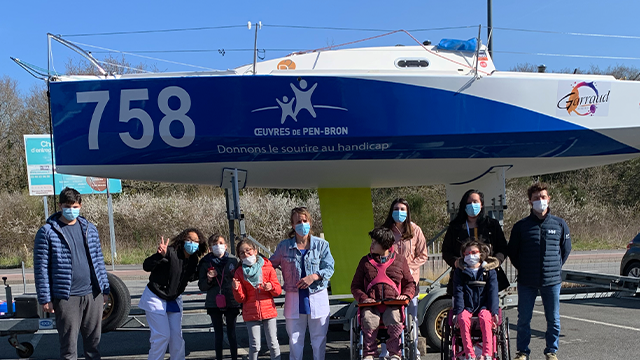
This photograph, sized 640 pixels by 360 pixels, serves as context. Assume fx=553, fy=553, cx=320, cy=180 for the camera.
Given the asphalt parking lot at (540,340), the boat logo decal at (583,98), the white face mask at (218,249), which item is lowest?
the asphalt parking lot at (540,340)

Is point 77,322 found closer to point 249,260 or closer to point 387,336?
point 249,260

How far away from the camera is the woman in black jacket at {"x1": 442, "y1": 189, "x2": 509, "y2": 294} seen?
4.95m

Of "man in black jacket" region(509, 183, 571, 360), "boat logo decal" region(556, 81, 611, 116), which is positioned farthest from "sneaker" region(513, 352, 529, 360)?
"boat logo decal" region(556, 81, 611, 116)

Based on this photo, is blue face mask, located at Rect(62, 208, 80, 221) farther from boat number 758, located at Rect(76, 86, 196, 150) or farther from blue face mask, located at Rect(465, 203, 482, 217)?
blue face mask, located at Rect(465, 203, 482, 217)

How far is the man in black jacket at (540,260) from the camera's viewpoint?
195 inches

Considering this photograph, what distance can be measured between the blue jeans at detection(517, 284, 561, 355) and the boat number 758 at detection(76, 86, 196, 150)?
3.81 metres

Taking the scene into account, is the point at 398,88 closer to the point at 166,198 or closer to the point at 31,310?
the point at 31,310

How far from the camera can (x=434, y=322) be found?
5.83 m

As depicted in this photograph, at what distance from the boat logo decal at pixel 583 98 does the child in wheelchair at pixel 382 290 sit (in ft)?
9.74

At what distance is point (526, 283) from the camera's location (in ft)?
16.5

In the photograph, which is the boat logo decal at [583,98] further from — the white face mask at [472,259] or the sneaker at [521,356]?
the sneaker at [521,356]

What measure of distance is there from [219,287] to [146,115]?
2210mm

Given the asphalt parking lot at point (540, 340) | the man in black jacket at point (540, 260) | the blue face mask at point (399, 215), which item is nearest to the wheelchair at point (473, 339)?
the man in black jacket at point (540, 260)

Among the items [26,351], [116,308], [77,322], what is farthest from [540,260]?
[26,351]
